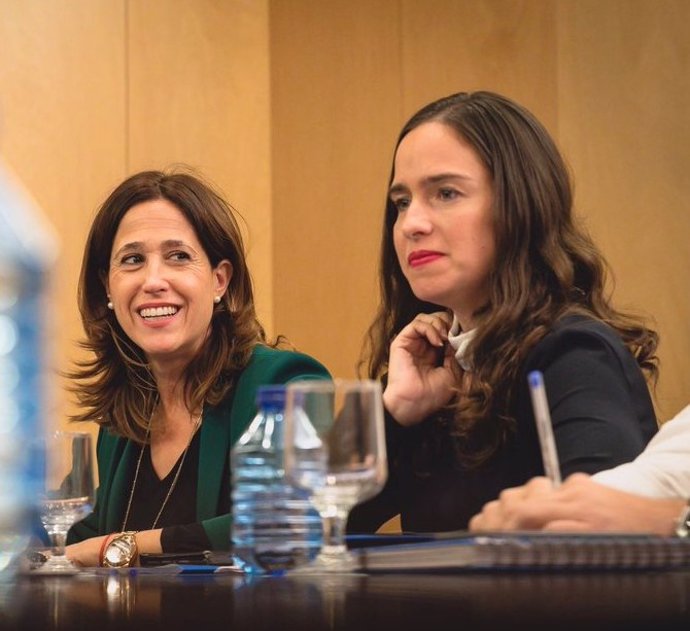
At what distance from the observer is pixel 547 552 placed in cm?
89

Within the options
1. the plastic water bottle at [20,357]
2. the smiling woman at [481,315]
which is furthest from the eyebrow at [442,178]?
the plastic water bottle at [20,357]

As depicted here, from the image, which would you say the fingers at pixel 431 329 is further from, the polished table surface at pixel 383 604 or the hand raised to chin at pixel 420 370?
the polished table surface at pixel 383 604

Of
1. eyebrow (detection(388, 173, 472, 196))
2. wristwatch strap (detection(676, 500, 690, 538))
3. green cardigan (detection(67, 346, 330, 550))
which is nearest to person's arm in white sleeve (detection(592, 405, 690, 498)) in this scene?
wristwatch strap (detection(676, 500, 690, 538))

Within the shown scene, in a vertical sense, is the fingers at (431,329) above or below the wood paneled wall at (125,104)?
below

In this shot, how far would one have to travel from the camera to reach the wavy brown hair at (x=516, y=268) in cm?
197

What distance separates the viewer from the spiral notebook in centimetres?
88

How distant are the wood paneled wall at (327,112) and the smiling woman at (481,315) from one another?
182 centimetres

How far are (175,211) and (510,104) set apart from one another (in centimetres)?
98

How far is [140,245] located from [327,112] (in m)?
2.04

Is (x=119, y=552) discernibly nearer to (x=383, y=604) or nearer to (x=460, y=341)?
(x=460, y=341)

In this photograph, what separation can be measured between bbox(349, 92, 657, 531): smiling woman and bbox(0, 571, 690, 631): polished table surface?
955 millimetres

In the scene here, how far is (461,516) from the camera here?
A: 1.99 meters

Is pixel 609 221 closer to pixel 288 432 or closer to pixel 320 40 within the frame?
pixel 320 40

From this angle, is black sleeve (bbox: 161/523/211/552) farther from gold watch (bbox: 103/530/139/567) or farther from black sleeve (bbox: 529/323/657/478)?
black sleeve (bbox: 529/323/657/478)
